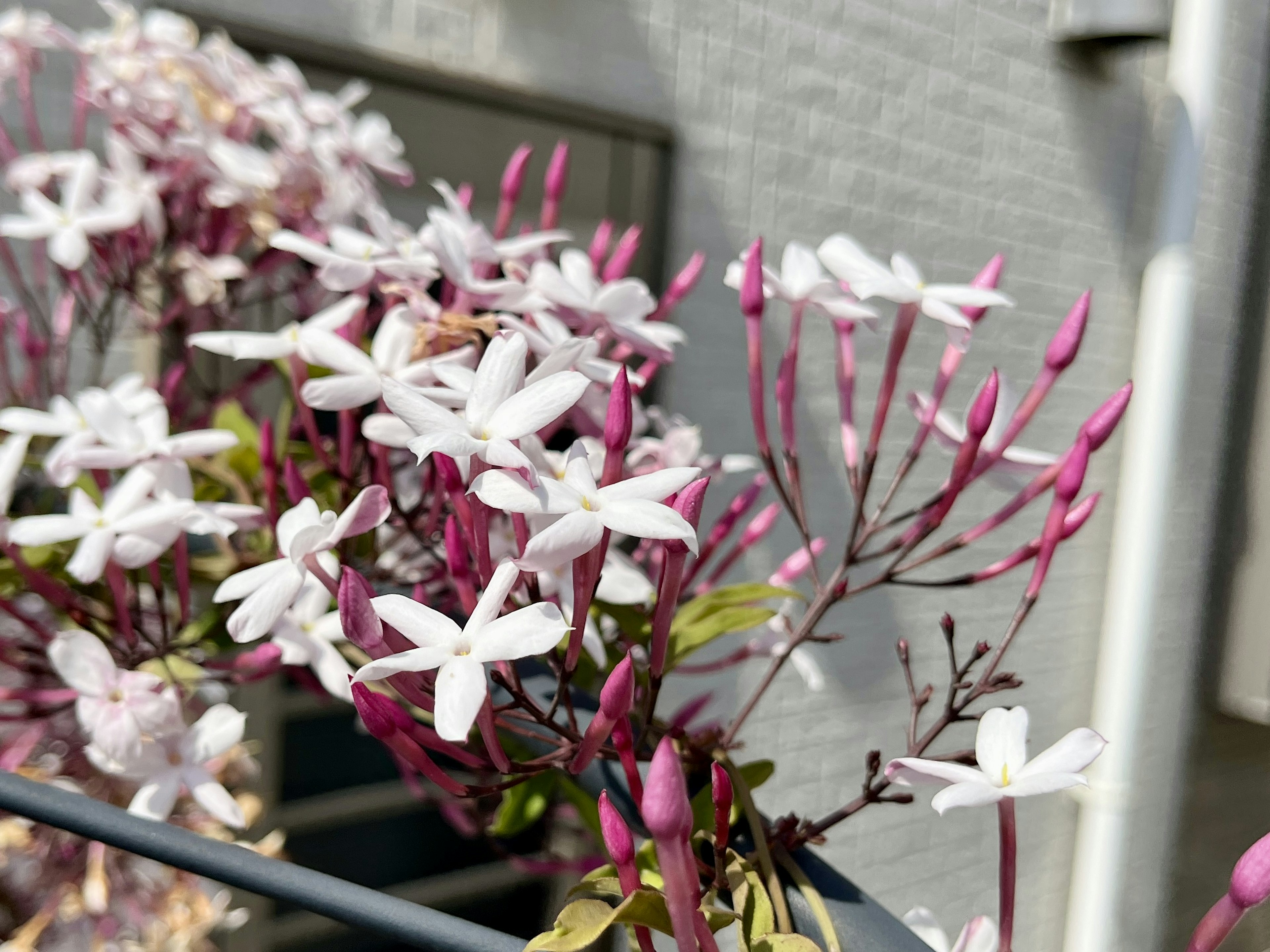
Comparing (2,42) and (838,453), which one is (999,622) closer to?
(838,453)

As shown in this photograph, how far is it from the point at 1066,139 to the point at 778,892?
2522mm

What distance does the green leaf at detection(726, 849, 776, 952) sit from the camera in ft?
0.94

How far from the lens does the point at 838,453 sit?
2.06m

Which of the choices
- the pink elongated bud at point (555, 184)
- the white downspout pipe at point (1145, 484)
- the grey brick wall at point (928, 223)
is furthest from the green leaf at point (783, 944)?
the white downspout pipe at point (1145, 484)

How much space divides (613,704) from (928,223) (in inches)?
81.9

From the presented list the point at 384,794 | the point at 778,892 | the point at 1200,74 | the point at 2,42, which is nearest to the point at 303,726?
the point at 384,794

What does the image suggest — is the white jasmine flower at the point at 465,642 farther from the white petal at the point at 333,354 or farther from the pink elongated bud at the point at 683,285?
the pink elongated bud at the point at 683,285

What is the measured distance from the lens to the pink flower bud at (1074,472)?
1.20 feet

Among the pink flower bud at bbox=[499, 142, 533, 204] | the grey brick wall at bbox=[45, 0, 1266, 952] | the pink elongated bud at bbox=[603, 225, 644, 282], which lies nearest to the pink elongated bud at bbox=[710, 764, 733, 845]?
the pink elongated bud at bbox=[603, 225, 644, 282]

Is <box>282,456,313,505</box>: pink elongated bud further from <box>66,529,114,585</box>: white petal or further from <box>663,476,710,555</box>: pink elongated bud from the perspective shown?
<box>663,476,710,555</box>: pink elongated bud

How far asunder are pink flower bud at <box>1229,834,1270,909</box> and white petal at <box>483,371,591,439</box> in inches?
8.9

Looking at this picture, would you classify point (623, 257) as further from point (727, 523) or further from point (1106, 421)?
point (1106, 421)

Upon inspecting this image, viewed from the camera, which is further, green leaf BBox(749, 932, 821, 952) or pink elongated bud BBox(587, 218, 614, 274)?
pink elongated bud BBox(587, 218, 614, 274)

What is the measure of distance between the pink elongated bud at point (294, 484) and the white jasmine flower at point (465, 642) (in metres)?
0.16
